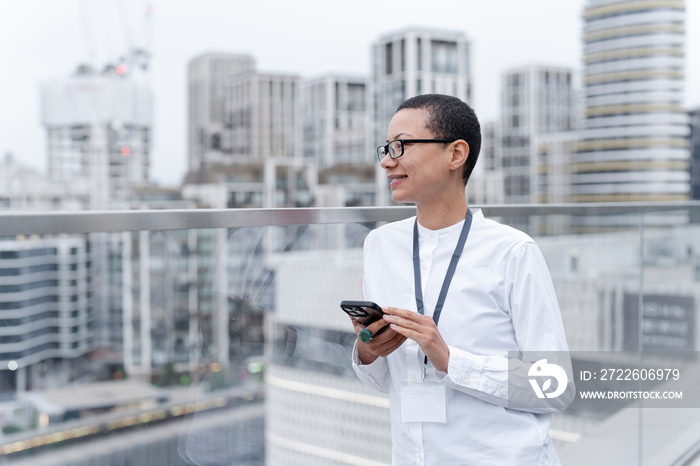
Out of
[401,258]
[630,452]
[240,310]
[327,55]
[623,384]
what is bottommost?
[630,452]

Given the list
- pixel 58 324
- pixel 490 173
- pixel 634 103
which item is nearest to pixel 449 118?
pixel 58 324

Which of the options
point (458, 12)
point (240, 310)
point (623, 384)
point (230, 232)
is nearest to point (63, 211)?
point (230, 232)

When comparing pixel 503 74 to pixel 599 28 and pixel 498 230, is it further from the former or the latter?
pixel 498 230

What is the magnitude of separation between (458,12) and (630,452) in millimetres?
67640

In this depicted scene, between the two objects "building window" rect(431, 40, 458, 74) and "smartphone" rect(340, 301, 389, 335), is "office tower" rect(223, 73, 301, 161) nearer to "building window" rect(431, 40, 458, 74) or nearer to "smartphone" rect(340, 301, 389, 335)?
"building window" rect(431, 40, 458, 74)

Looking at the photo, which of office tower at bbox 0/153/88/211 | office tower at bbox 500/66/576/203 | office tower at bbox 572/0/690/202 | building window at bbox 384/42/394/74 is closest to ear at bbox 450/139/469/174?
office tower at bbox 0/153/88/211

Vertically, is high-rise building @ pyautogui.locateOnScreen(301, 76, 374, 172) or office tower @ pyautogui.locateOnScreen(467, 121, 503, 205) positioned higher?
high-rise building @ pyautogui.locateOnScreen(301, 76, 374, 172)

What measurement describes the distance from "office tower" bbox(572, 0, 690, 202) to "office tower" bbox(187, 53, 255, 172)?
110ft

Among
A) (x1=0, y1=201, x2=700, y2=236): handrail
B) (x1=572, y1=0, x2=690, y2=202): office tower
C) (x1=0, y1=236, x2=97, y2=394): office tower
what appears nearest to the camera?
(x1=0, y1=201, x2=700, y2=236): handrail

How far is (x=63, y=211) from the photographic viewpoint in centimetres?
→ 105

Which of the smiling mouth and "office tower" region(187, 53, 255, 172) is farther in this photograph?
"office tower" region(187, 53, 255, 172)

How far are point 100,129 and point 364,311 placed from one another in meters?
68.9

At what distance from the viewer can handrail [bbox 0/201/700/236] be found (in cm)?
102

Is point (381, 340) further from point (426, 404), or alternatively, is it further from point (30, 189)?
point (30, 189)
